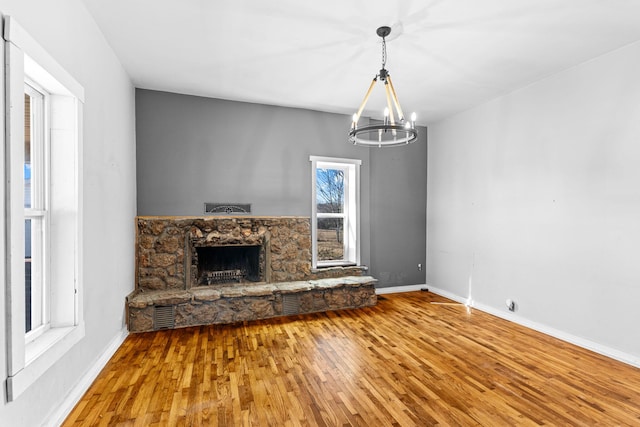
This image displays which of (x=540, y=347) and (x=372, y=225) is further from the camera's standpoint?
(x=372, y=225)

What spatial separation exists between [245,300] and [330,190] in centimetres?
215

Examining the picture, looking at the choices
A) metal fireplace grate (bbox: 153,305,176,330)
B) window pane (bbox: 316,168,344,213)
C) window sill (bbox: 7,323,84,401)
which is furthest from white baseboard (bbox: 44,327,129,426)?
window pane (bbox: 316,168,344,213)

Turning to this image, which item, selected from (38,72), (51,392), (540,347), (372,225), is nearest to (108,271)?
(51,392)

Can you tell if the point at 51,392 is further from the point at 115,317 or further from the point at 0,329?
the point at 115,317

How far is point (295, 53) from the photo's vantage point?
3096mm

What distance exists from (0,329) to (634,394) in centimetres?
398

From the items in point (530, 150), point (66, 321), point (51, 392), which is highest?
point (530, 150)

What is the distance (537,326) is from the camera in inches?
144

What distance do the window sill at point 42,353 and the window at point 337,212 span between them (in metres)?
3.28

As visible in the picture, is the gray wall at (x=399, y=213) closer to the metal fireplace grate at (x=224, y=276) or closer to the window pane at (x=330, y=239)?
the window pane at (x=330, y=239)

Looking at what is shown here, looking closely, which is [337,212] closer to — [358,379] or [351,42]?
[351,42]

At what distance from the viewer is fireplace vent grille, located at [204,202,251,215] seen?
168 inches

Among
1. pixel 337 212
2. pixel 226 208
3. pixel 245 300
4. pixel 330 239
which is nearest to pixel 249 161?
pixel 226 208

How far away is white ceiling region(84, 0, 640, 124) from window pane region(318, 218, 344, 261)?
2.00 meters
